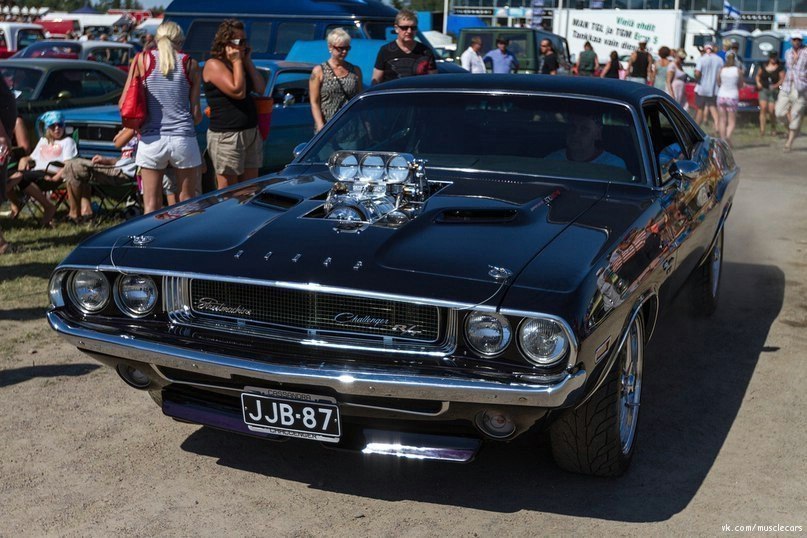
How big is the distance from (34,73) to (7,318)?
673 centimetres

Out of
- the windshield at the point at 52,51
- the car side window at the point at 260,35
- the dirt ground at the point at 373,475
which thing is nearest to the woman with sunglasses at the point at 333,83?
the dirt ground at the point at 373,475

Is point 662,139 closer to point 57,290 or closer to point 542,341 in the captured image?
point 542,341

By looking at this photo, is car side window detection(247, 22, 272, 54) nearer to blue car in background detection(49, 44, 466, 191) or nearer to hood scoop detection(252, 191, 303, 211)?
blue car in background detection(49, 44, 466, 191)

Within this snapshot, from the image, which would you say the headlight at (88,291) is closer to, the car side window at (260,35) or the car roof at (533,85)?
the car roof at (533,85)

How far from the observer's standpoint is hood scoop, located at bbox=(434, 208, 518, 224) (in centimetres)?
404

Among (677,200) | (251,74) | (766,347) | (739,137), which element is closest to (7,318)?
(251,74)

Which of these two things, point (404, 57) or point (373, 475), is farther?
point (404, 57)

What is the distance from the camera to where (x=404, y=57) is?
9023 millimetres

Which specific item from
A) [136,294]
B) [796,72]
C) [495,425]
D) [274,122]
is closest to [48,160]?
[274,122]

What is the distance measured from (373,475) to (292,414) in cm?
60

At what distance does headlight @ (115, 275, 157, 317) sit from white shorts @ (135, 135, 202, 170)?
347 centimetres

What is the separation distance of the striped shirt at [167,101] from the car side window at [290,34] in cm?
788

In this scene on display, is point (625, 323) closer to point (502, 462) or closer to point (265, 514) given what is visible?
point (502, 462)

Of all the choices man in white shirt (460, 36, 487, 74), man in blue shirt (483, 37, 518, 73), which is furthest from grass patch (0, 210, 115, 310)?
man in blue shirt (483, 37, 518, 73)
